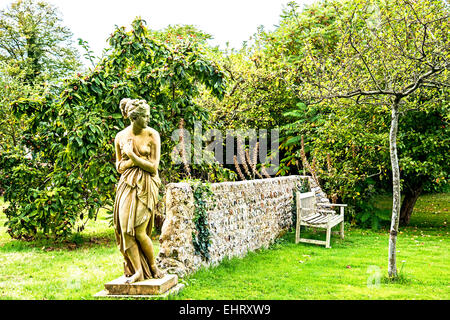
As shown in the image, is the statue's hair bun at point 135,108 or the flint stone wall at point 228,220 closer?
the statue's hair bun at point 135,108

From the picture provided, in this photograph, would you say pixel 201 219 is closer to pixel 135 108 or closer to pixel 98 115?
pixel 135 108

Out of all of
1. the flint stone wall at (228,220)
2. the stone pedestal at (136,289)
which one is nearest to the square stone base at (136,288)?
the stone pedestal at (136,289)

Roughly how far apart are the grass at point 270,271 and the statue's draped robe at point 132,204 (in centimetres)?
91

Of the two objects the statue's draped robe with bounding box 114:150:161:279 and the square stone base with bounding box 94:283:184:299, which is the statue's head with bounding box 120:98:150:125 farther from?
the square stone base with bounding box 94:283:184:299

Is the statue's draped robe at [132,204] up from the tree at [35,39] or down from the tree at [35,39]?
down

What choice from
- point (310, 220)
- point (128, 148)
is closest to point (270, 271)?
point (310, 220)

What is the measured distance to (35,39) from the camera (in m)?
25.6

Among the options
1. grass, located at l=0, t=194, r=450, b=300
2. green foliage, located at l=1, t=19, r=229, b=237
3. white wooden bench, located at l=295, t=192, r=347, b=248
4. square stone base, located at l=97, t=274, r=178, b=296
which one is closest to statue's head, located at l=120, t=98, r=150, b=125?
square stone base, located at l=97, t=274, r=178, b=296

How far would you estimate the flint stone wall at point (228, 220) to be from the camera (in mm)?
5758

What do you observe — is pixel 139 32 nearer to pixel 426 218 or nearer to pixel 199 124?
pixel 199 124

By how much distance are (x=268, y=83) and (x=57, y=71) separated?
55.5 ft

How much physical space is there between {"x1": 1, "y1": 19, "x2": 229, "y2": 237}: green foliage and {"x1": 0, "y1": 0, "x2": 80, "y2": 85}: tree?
675 inches

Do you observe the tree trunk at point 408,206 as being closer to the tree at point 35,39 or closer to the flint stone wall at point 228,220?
the flint stone wall at point 228,220

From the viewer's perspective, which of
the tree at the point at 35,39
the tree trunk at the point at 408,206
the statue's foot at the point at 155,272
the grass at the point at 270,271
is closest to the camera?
the statue's foot at the point at 155,272
